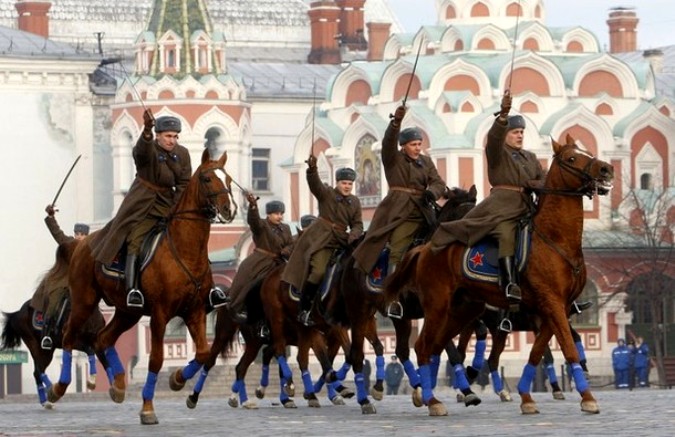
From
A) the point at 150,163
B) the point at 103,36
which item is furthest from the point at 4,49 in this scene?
the point at 150,163

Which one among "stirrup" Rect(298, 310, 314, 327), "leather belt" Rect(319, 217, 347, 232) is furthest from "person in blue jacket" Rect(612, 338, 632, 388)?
"leather belt" Rect(319, 217, 347, 232)

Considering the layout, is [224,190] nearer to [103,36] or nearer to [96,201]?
[96,201]

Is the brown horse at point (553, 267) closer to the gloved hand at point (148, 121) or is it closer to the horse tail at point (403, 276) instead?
the horse tail at point (403, 276)

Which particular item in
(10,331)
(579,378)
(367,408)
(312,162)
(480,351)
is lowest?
(367,408)

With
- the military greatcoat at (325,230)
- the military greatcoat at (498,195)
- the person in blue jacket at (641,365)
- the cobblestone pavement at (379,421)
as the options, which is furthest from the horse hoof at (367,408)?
the person in blue jacket at (641,365)

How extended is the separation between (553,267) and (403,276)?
7.18 ft

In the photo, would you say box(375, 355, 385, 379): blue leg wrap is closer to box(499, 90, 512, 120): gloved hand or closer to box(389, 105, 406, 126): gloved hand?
box(389, 105, 406, 126): gloved hand

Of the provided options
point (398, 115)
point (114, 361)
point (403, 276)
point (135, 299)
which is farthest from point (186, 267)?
point (398, 115)

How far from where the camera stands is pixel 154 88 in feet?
271

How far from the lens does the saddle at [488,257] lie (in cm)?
2397

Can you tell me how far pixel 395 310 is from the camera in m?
26.4

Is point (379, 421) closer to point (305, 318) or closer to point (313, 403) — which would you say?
point (305, 318)

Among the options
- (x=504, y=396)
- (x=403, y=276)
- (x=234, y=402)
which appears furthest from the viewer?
(x=234, y=402)

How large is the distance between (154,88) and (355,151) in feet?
25.4
